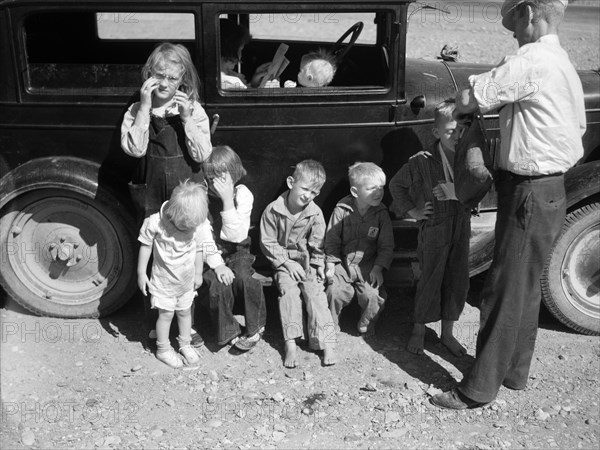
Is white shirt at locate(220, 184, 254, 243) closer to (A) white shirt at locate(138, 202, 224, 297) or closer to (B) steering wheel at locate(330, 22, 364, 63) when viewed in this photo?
(A) white shirt at locate(138, 202, 224, 297)

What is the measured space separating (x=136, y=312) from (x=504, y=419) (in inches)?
94.8

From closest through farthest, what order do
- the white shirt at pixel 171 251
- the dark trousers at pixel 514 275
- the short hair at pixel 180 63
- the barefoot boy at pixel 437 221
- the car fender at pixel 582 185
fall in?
the dark trousers at pixel 514 275 < the short hair at pixel 180 63 < the white shirt at pixel 171 251 < the barefoot boy at pixel 437 221 < the car fender at pixel 582 185

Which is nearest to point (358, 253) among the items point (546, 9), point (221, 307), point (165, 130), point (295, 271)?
point (295, 271)

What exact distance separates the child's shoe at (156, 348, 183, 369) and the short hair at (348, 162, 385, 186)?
1458 millimetres

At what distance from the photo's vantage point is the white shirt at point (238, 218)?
176 inches

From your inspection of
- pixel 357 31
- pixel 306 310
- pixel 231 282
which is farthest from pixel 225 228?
pixel 357 31

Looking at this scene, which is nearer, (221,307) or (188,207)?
(188,207)

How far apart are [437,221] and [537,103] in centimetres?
102

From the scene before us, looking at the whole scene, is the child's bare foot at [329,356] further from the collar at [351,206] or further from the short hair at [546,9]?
the short hair at [546,9]

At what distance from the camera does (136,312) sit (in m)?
5.00

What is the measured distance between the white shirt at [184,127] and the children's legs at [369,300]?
1.24 meters

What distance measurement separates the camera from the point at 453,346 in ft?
15.1

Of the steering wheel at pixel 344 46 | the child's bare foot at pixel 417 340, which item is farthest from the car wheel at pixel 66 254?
the child's bare foot at pixel 417 340

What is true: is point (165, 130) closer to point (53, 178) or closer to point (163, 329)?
point (53, 178)
